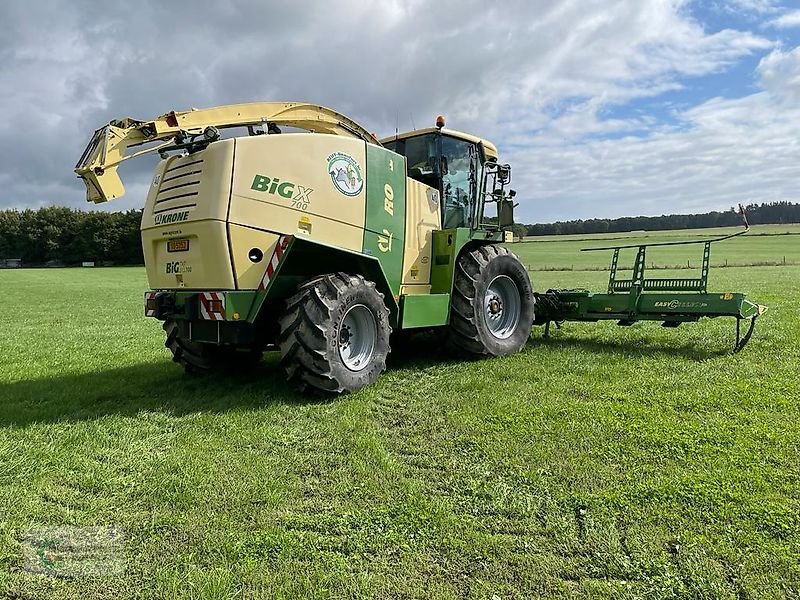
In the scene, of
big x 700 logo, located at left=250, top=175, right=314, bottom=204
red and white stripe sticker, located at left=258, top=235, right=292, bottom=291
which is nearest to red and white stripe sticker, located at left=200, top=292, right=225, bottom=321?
red and white stripe sticker, located at left=258, top=235, right=292, bottom=291

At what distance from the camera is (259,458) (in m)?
4.83

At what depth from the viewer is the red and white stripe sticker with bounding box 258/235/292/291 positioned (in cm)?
606

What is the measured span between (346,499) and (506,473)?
3.86 feet

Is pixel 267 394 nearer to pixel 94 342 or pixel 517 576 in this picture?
pixel 517 576

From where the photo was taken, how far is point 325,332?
6109 mm

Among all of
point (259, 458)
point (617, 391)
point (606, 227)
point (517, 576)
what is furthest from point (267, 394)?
point (606, 227)

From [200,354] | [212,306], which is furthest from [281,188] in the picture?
[200,354]

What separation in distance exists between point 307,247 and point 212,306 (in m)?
1.14

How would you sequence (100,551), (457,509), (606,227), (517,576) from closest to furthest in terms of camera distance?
1. (517,576)
2. (100,551)
3. (457,509)
4. (606,227)

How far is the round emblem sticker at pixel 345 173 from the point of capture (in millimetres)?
6684

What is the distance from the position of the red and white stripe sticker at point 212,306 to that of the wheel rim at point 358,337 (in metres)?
1.34

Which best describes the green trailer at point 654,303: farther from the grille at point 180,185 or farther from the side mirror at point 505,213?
the grille at point 180,185

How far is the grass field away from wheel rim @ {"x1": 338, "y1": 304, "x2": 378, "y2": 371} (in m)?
0.41

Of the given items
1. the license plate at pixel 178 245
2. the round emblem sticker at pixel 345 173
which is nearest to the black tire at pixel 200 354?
the license plate at pixel 178 245
